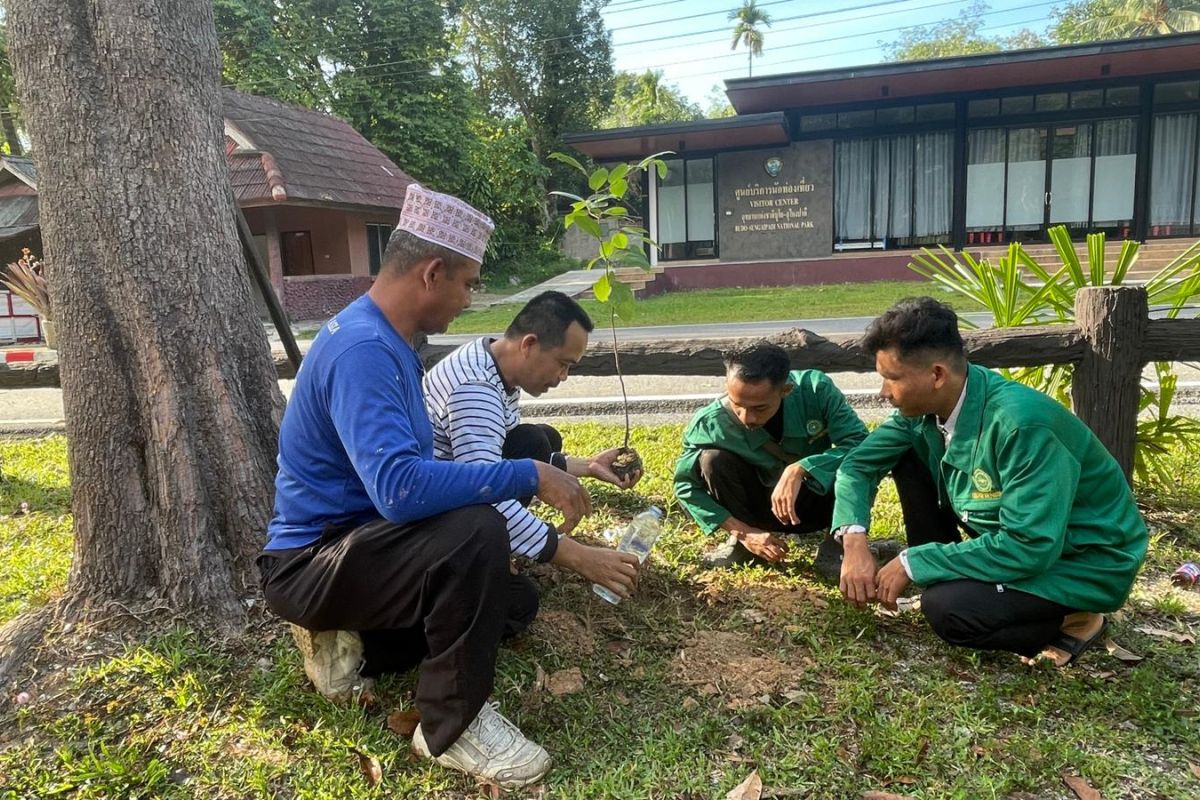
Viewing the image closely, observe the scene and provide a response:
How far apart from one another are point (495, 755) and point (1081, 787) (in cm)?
156

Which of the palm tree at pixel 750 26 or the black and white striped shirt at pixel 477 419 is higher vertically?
the palm tree at pixel 750 26


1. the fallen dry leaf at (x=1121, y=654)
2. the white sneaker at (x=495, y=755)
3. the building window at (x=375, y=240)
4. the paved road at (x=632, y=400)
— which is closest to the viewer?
the white sneaker at (x=495, y=755)

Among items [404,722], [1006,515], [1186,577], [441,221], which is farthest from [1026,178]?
[404,722]

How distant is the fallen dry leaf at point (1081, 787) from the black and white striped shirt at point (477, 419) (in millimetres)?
1530

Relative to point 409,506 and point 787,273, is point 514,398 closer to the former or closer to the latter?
point 409,506

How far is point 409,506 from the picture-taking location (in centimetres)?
207

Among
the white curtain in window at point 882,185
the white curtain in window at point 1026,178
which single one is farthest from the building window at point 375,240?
the white curtain in window at point 1026,178

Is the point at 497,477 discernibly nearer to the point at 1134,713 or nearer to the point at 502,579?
the point at 502,579

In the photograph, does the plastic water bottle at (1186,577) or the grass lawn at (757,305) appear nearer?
the plastic water bottle at (1186,577)

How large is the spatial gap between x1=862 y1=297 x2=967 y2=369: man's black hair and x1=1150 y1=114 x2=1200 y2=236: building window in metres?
20.7

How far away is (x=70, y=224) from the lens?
2822 millimetres

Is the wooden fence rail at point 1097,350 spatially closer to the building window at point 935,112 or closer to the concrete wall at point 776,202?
the concrete wall at point 776,202

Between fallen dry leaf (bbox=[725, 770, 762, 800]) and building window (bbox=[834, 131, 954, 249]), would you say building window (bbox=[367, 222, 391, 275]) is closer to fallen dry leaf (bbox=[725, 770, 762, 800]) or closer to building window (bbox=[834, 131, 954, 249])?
building window (bbox=[834, 131, 954, 249])

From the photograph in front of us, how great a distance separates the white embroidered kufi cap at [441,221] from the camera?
229 centimetres
